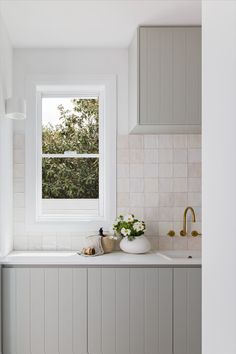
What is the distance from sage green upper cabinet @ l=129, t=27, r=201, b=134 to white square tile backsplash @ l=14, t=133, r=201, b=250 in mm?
456

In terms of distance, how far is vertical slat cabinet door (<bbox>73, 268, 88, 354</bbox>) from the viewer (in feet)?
9.38

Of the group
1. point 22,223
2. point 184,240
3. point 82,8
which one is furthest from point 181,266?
point 82,8

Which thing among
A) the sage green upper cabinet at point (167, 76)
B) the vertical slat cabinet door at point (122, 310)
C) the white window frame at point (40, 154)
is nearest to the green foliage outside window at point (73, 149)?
the white window frame at point (40, 154)

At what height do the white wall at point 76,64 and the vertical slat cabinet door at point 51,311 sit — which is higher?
the white wall at point 76,64

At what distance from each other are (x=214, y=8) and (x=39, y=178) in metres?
3.04

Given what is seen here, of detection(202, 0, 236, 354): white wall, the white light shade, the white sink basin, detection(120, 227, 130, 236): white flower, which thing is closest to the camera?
detection(202, 0, 236, 354): white wall

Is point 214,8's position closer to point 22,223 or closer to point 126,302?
point 126,302

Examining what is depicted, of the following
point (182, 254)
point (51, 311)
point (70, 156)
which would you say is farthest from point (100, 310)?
point (70, 156)

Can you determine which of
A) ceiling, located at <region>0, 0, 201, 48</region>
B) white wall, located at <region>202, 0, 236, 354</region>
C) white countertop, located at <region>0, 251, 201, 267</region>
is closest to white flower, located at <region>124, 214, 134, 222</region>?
white countertop, located at <region>0, 251, 201, 267</region>

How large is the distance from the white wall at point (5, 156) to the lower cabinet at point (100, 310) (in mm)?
364

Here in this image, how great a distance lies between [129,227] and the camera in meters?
3.19

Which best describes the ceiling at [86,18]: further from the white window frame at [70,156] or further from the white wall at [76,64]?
the white window frame at [70,156]

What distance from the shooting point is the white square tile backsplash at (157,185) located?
3412mm

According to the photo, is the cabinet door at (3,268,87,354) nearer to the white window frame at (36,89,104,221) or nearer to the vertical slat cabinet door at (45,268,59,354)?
the vertical slat cabinet door at (45,268,59,354)
